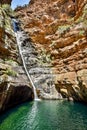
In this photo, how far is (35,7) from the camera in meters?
52.5

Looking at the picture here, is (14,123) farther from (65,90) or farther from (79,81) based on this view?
(65,90)

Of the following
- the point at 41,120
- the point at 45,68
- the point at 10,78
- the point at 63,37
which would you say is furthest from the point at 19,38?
the point at 41,120

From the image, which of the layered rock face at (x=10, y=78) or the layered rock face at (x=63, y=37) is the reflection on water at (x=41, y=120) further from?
the layered rock face at (x=63, y=37)

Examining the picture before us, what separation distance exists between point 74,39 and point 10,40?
41.8 ft

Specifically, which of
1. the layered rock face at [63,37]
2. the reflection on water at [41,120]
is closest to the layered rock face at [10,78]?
the reflection on water at [41,120]

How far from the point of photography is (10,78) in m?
25.2

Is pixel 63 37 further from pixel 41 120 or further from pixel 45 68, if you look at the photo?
pixel 41 120

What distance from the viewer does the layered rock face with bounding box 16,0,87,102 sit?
3098 cm

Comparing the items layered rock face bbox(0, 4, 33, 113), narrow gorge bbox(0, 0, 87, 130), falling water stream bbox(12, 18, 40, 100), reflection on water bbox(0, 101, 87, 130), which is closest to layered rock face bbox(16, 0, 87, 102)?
narrow gorge bbox(0, 0, 87, 130)

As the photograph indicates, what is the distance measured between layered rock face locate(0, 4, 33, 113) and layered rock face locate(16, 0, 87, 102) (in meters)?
6.91

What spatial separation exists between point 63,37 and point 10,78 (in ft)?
58.5

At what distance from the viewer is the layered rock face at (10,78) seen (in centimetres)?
2305

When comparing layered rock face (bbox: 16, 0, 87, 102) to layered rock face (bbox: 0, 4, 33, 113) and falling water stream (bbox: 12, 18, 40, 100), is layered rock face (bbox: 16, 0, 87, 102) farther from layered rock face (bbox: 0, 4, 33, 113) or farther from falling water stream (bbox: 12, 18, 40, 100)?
layered rock face (bbox: 0, 4, 33, 113)

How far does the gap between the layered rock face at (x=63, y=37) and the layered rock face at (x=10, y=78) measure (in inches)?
272
